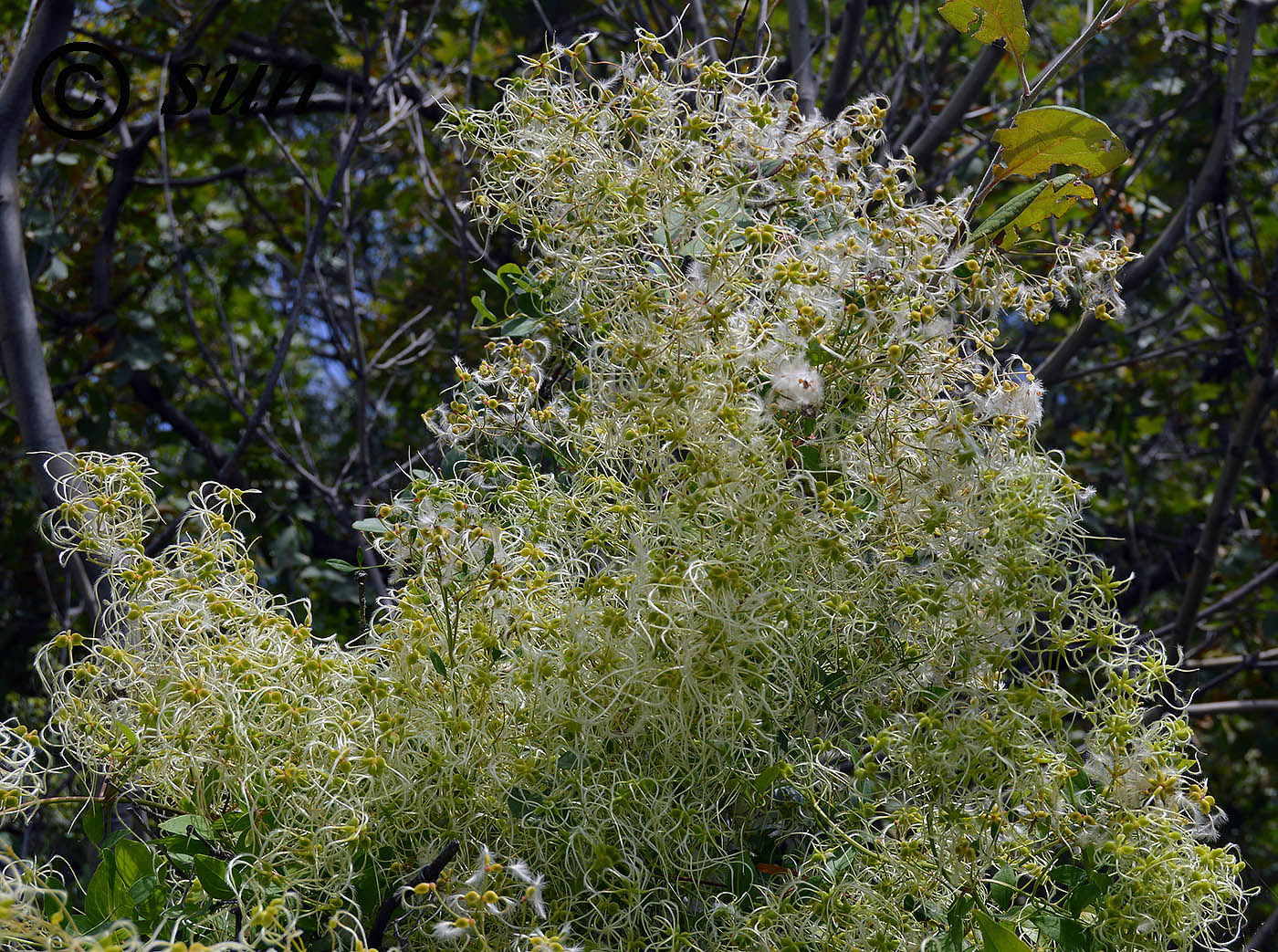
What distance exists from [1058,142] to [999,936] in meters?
0.62

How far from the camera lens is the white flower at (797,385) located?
74cm

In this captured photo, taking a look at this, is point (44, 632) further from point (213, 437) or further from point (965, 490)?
point (965, 490)

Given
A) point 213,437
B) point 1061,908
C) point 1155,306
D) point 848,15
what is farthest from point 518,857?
point 1155,306

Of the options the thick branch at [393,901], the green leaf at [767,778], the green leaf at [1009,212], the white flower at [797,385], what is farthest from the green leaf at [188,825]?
the green leaf at [1009,212]

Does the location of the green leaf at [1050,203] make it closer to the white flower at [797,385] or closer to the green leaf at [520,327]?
the white flower at [797,385]

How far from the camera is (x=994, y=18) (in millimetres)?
960

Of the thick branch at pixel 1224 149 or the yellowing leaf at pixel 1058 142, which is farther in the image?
the thick branch at pixel 1224 149

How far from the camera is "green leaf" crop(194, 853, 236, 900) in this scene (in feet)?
2.26

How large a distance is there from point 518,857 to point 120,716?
0.93ft

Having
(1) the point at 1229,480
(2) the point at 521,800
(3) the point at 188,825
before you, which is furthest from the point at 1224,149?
(3) the point at 188,825

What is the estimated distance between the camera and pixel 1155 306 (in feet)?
11.6

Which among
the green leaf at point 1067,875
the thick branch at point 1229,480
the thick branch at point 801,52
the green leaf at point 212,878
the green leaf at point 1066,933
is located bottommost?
the thick branch at point 1229,480

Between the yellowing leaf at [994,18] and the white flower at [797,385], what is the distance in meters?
0.40

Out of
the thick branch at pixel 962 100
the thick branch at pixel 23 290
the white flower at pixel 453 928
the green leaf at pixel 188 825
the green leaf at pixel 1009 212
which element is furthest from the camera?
the thick branch at pixel 962 100
